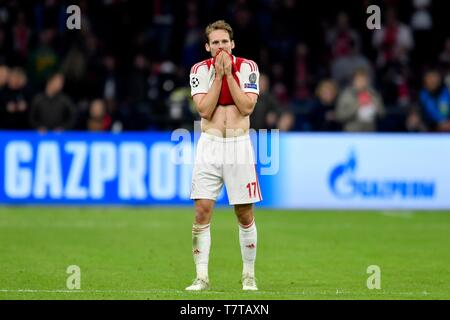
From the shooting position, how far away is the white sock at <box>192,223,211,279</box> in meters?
11.1

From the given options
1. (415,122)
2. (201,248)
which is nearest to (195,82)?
(201,248)

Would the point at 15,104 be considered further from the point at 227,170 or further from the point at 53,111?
the point at 227,170

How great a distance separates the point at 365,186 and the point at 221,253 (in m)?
6.50

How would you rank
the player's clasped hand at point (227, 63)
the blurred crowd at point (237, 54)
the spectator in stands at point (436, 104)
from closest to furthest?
the player's clasped hand at point (227, 63) < the blurred crowd at point (237, 54) < the spectator in stands at point (436, 104)

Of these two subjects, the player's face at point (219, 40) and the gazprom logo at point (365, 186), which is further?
the gazprom logo at point (365, 186)

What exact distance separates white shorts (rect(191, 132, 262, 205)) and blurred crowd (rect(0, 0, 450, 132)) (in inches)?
425

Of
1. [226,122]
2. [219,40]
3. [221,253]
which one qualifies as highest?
[219,40]

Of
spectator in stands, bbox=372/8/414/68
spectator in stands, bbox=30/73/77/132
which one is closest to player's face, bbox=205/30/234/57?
spectator in stands, bbox=30/73/77/132

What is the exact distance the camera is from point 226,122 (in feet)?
36.4

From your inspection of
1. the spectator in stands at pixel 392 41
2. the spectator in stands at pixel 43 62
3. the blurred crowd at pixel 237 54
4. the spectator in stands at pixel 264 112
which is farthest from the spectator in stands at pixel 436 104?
the spectator in stands at pixel 43 62

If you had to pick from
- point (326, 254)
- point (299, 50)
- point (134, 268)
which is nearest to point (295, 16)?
point (299, 50)

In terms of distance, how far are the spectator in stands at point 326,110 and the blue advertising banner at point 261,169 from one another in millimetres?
1881

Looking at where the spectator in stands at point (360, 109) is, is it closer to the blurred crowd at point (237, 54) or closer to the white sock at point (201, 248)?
the blurred crowd at point (237, 54)

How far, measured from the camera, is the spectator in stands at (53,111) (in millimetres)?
21812
